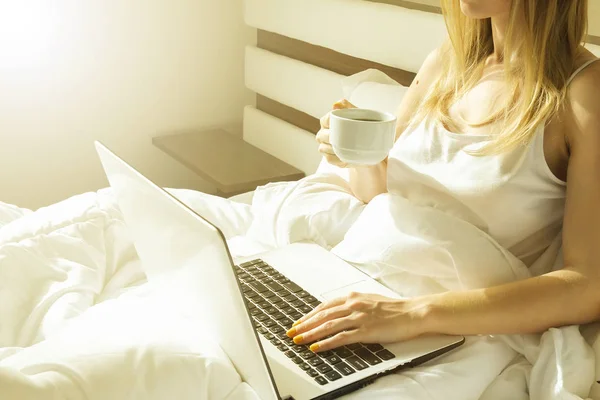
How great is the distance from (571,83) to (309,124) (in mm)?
1298

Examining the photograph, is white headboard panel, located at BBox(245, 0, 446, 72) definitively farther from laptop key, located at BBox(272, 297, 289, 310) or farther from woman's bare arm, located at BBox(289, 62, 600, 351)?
laptop key, located at BBox(272, 297, 289, 310)

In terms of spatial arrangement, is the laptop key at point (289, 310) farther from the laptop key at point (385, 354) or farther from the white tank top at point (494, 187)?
the white tank top at point (494, 187)

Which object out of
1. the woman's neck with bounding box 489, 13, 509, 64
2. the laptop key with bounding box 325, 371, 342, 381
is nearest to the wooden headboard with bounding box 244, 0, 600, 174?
the woman's neck with bounding box 489, 13, 509, 64

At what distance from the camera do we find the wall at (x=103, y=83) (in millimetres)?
2393

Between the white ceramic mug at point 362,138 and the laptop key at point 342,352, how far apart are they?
298 mm

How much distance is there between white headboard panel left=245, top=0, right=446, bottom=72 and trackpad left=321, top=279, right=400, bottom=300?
74 centimetres

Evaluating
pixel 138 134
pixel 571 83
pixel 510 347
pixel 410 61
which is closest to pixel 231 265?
pixel 510 347

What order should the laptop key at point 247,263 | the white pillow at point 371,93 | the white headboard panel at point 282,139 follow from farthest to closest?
the white headboard panel at point 282,139 < the white pillow at point 371,93 < the laptop key at point 247,263

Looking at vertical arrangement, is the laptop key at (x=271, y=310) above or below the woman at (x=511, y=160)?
below

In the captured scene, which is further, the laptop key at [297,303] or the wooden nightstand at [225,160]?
the wooden nightstand at [225,160]

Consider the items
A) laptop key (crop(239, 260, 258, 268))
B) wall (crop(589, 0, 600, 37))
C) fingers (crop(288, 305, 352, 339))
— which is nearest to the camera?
fingers (crop(288, 305, 352, 339))

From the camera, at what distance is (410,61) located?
1861 mm

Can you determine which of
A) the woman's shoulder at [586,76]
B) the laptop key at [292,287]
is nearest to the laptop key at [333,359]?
the laptop key at [292,287]

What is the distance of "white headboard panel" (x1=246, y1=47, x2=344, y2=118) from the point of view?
221 cm
